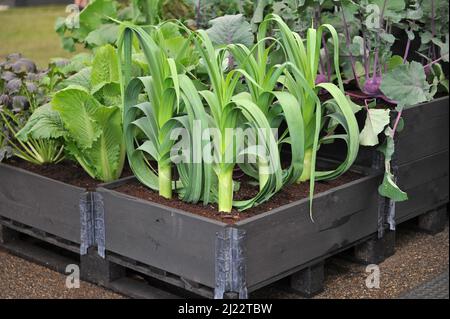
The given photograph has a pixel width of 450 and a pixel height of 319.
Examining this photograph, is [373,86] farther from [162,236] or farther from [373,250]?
[162,236]

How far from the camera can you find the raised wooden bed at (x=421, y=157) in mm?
3047

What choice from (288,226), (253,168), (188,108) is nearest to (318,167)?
(253,168)

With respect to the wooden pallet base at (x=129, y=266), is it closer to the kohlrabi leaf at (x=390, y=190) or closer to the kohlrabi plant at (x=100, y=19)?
the kohlrabi leaf at (x=390, y=190)

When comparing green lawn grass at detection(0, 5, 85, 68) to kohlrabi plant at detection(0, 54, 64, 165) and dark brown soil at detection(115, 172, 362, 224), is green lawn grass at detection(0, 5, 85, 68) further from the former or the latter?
dark brown soil at detection(115, 172, 362, 224)

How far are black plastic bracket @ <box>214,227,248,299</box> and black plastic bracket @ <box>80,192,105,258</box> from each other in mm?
508

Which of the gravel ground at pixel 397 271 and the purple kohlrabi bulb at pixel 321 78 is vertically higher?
the purple kohlrabi bulb at pixel 321 78

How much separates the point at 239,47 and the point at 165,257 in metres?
0.71

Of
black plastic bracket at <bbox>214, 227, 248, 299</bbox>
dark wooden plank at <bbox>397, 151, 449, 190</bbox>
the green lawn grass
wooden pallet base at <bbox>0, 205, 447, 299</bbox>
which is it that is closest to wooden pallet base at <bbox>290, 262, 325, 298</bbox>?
wooden pallet base at <bbox>0, 205, 447, 299</bbox>

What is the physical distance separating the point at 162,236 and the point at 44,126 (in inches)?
23.5

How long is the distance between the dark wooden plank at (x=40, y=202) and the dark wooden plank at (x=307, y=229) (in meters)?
0.67

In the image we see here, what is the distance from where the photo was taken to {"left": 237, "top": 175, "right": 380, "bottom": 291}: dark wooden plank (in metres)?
2.45

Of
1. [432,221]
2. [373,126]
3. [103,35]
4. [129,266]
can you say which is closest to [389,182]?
[373,126]

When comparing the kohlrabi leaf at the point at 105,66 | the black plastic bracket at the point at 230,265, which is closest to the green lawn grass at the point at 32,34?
the kohlrabi leaf at the point at 105,66

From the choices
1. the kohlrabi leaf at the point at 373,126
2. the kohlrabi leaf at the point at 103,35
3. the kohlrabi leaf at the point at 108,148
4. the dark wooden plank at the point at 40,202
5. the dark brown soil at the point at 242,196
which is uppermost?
the kohlrabi leaf at the point at 103,35
